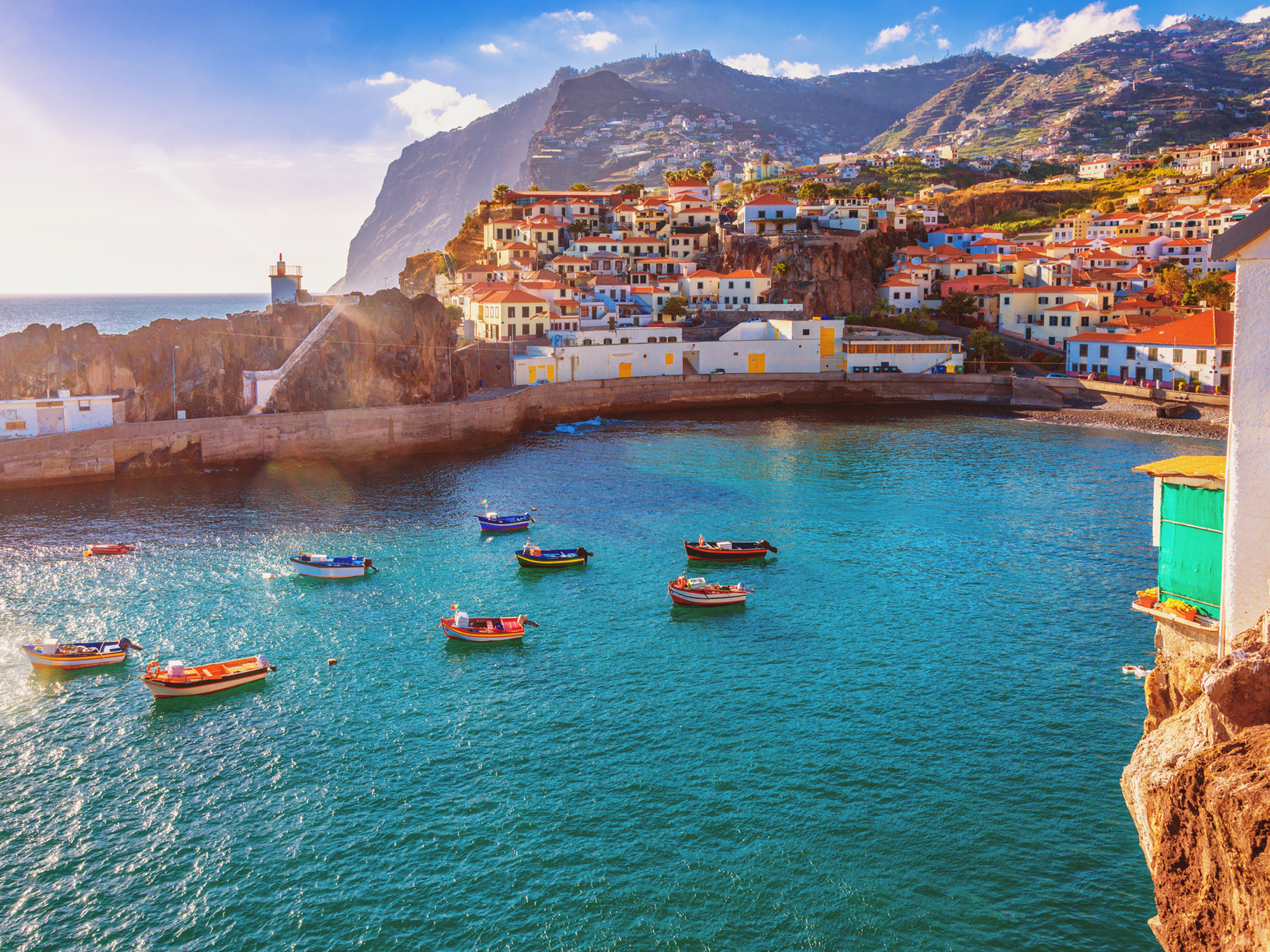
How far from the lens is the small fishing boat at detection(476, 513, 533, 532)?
129ft

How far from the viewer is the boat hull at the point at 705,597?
30297mm

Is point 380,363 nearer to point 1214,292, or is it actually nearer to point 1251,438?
point 1251,438

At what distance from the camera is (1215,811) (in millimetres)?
8172

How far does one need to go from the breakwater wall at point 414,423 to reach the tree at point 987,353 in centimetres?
526

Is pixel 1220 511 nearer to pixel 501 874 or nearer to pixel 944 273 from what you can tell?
pixel 501 874

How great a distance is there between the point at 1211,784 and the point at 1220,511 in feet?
26.2

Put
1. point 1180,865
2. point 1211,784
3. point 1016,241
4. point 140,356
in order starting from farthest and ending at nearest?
point 1016,241 → point 140,356 → point 1180,865 → point 1211,784

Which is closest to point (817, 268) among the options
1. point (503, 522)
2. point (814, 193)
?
point (814, 193)

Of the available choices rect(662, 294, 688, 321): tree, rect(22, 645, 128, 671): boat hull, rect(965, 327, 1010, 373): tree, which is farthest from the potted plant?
rect(662, 294, 688, 321): tree

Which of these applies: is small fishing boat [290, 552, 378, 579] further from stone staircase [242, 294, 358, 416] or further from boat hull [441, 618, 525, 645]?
stone staircase [242, 294, 358, 416]

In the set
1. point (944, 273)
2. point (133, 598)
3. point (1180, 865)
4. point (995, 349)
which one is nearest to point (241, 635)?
point (133, 598)

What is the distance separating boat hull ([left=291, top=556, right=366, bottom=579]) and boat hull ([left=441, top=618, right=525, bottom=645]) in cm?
728

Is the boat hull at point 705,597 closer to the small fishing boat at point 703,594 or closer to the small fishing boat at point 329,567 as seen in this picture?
the small fishing boat at point 703,594

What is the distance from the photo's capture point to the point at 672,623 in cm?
2930
